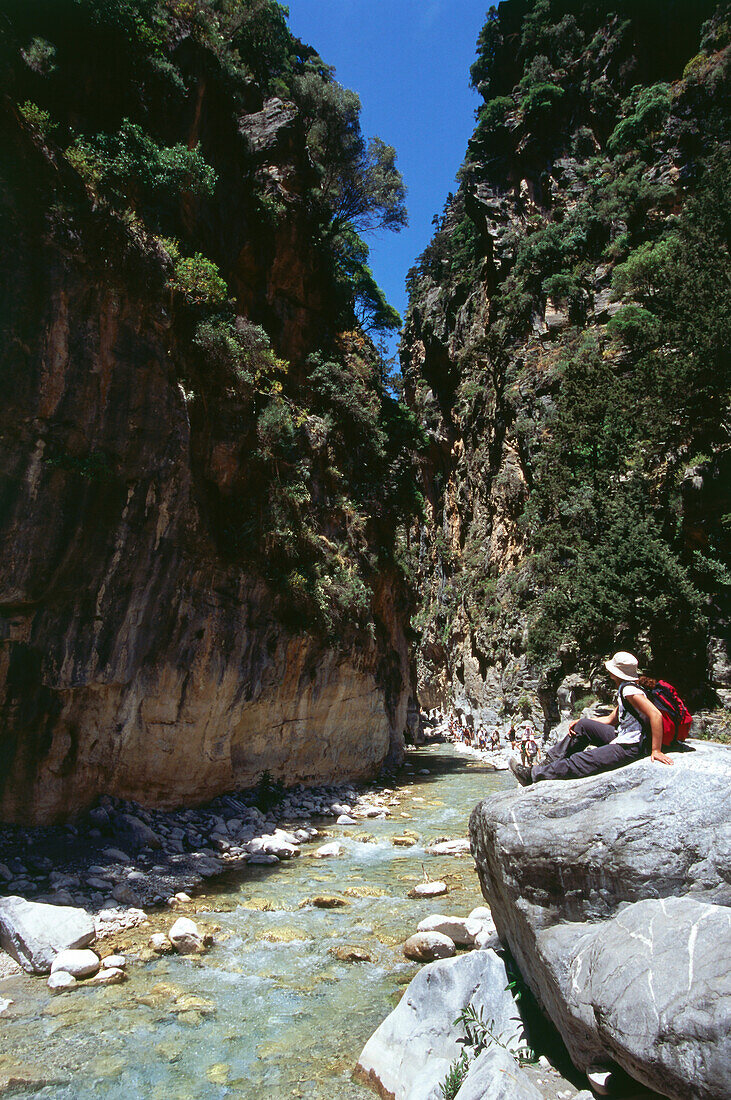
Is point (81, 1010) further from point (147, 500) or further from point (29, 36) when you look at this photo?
point (29, 36)

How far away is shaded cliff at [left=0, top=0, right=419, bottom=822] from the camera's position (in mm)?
9148

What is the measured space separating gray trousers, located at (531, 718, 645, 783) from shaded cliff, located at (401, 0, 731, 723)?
40.7 ft

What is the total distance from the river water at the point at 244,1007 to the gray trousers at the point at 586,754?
277 cm

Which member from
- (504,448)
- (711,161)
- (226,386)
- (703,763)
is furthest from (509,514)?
(703,763)

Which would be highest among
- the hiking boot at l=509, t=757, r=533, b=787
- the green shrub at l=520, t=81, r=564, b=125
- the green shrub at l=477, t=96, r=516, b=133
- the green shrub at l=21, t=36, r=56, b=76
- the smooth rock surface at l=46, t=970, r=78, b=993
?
the green shrub at l=477, t=96, r=516, b=133

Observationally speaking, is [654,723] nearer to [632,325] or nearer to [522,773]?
[522,773]

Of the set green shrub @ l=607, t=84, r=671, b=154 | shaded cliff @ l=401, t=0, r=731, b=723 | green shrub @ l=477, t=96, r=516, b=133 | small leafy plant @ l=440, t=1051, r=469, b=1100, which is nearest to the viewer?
small leafy plant @ l=440, t=1051, r=469, b=1100

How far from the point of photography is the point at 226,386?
43.7ft

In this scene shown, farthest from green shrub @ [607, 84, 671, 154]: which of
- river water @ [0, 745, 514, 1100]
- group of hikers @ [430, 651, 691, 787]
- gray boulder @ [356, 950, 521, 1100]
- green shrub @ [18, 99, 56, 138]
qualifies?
gray boulder @ [356, 950, 521, 1100]

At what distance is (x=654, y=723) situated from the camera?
4.85 m

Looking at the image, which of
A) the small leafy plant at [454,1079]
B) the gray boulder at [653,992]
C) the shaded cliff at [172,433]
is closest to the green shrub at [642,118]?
the shaded cliff at [172,433]

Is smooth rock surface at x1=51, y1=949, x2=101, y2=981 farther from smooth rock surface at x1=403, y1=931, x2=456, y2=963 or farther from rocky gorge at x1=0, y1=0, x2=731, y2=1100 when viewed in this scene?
smooth rock surface at x1=403, y1=931, x2=456, y2=963

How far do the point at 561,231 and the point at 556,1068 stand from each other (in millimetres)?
33484

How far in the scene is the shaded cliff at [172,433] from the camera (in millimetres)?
9148
